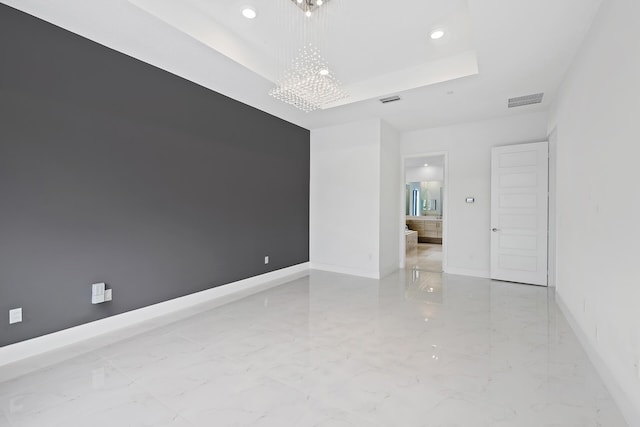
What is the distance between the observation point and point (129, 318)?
3131 mm

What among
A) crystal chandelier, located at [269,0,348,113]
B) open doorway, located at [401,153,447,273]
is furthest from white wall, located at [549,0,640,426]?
open doorway, located at [401,153,447,273]

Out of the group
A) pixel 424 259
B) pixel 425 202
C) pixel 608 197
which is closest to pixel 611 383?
pixel 608 197

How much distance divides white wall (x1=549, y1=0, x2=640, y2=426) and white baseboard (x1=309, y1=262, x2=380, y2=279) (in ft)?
9.14

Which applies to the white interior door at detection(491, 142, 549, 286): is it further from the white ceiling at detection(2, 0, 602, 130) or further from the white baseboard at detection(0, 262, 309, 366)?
the white baseboard at detection(0, 262, 309, 366)

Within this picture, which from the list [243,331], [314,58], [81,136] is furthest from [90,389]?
[314,58]

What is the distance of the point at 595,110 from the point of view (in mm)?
2447

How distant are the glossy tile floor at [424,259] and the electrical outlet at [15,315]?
5.99 metres

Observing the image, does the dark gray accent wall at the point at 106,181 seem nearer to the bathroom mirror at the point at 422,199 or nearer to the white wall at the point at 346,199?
the white wall at the point at 346,199

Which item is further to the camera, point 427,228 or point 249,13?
Answer: point 427,228

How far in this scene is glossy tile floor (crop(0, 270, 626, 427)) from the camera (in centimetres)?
180

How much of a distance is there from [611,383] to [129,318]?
14.4ft

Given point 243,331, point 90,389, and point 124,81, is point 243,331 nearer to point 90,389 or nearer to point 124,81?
point 90,389

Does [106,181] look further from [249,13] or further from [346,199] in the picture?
[346,199]

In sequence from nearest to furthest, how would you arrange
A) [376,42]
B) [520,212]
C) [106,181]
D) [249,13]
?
[249,13], [106,181], [376,42], [520,212]
